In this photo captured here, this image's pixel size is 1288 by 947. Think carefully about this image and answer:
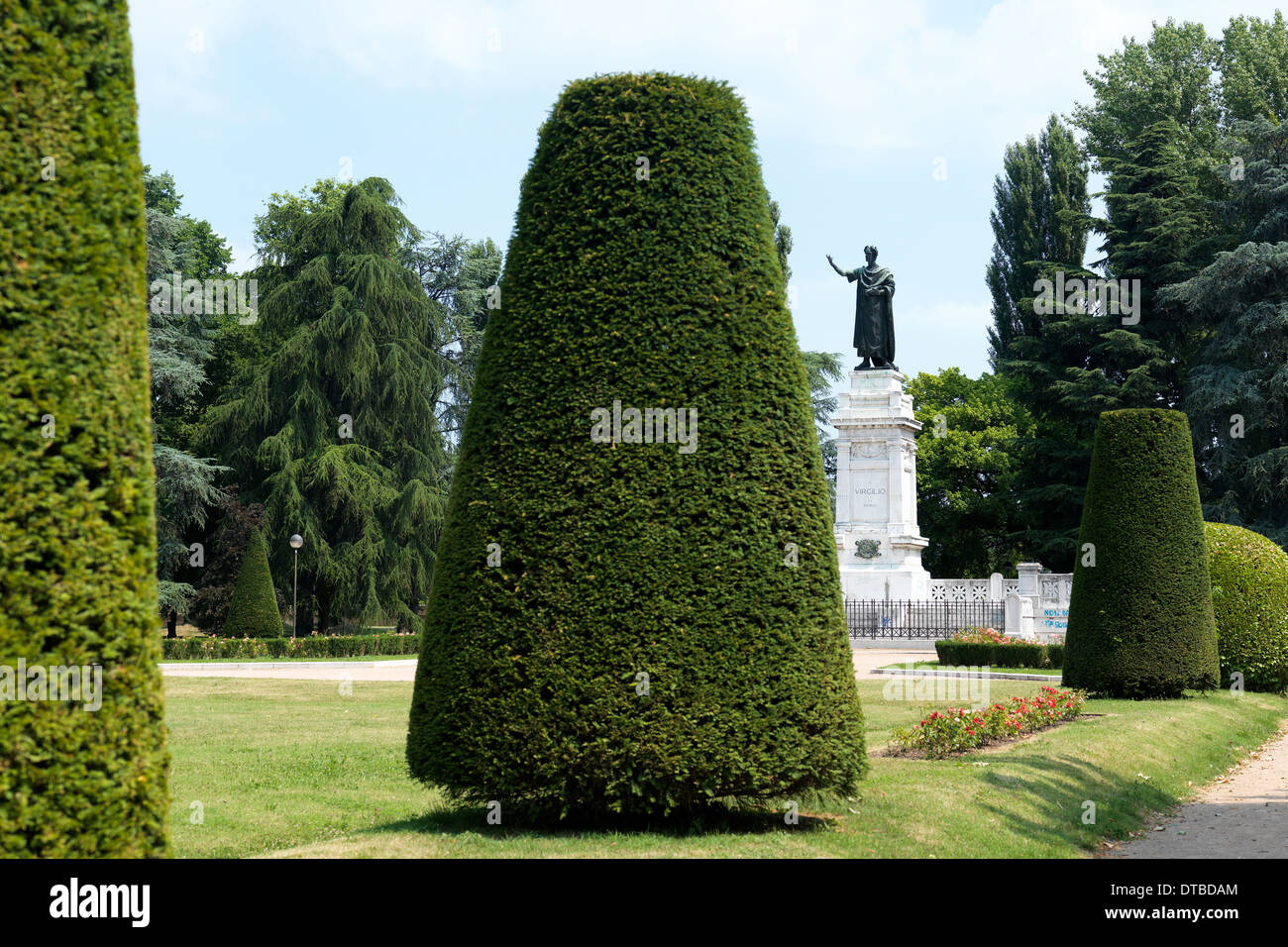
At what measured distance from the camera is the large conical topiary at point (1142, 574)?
18.7 meters

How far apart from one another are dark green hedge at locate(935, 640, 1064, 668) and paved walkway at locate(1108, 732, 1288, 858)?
13.7 meters

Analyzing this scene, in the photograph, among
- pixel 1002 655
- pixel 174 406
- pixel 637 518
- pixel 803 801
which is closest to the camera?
pixel 637 518

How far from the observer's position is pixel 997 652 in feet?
94.0

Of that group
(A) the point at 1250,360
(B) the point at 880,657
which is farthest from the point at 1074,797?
(A) the point at 1250,360

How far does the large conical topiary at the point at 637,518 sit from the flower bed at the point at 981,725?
4959 millimetres

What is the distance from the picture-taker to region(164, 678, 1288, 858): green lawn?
765 centimetres

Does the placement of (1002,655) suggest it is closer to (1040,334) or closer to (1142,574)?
(1142,574)

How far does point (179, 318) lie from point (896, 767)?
1634 inches

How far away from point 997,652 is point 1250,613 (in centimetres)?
725

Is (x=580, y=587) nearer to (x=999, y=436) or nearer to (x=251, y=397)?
(x=251, y=397)

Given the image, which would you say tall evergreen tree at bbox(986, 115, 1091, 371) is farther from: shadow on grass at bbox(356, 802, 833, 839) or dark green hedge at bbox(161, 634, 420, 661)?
shadow on grass at bbox(356, 802, 833, 839)

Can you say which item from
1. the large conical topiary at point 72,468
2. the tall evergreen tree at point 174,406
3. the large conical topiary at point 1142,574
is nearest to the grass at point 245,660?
the tall evergreen tree at point 174,406
